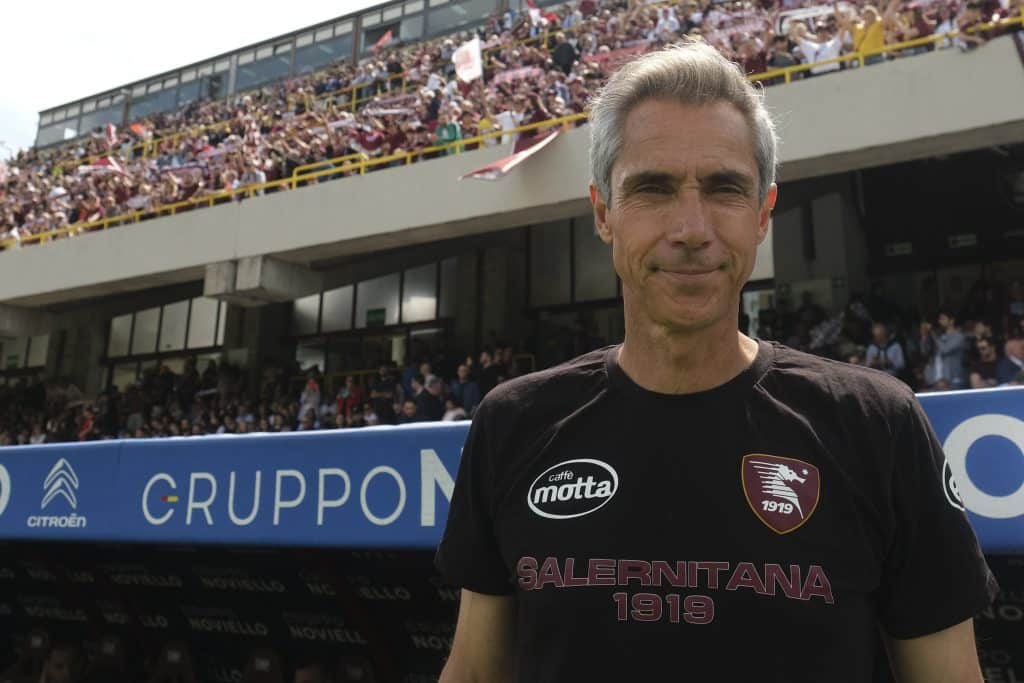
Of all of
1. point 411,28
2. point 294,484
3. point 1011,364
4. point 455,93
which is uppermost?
point 411,28

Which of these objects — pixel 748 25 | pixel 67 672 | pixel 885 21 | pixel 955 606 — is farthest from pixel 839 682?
pixel 748 25

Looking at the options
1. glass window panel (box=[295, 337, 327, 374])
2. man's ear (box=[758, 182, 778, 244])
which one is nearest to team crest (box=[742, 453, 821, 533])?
man's ear (box=[758, 182, 778, 244])

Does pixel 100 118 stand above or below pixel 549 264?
above

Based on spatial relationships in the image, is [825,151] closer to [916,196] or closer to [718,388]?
[916,196]

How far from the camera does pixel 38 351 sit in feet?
77.1

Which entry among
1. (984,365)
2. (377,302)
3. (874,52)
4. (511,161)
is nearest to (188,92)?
(377,302)

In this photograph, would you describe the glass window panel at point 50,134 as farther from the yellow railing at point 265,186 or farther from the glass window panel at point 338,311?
the glass window panel at point 338,311

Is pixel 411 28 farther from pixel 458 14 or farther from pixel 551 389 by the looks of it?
pixel 551 389

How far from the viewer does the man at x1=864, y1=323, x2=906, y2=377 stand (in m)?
9.29

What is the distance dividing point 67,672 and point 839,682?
6.99m

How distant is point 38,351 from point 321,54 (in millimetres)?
15704

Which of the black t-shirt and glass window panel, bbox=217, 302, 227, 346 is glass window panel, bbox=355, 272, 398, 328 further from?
the black t-shirt

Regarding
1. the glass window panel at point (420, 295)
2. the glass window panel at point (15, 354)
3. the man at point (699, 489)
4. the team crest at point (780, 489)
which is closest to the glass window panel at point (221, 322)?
the glass window panel at point (420, 295)

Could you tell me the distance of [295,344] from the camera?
20.4 m
